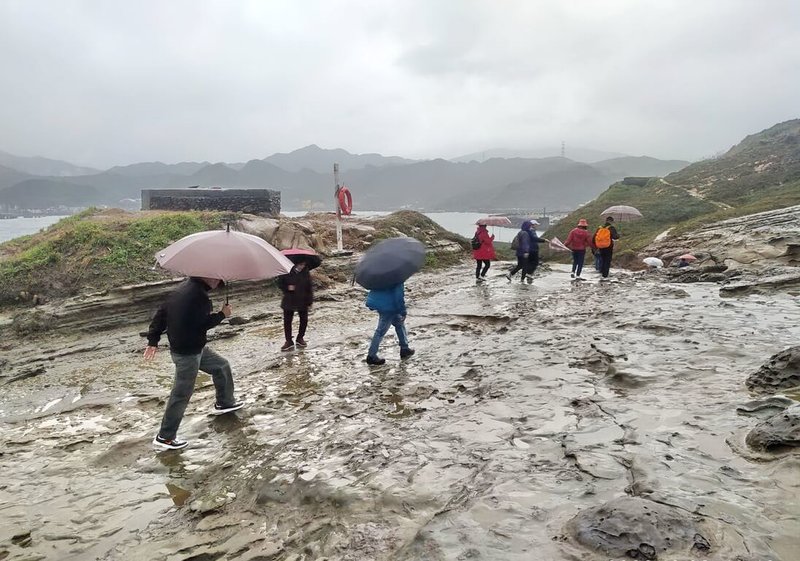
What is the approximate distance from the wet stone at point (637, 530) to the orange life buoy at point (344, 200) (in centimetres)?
1579

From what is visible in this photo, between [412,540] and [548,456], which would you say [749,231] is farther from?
[412,540]

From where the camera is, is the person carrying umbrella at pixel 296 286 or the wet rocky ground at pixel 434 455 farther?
the person carrying umbrella at pixel 296 286

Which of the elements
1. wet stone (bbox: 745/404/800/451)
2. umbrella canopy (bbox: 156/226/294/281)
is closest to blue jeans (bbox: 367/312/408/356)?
umbrella canopy (bbox: 156/226/294/281)

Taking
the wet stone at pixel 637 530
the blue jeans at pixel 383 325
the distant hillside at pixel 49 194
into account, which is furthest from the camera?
the distant hillside at pixel 49 194

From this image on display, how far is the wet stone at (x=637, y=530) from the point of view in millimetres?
2811

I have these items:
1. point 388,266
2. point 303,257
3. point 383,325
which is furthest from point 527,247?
point 388,266

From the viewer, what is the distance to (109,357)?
10008mm

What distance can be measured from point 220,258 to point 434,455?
2935 millimetres

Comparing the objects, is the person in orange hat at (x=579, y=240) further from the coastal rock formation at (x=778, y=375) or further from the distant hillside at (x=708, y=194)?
the distant hillside at (x=708, y=194)

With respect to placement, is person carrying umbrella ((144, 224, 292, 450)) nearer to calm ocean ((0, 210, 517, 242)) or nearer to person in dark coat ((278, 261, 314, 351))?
person in dark coat ((278, 261, 314, 351))

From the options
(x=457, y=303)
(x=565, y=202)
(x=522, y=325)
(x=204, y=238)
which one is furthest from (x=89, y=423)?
(x=565, y=202)

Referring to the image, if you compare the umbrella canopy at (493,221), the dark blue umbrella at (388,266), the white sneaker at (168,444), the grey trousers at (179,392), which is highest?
the umbrella canopy at (493,221)

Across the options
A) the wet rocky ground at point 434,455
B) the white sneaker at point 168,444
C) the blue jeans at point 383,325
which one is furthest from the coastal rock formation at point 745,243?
the white sneaker at point 168,444

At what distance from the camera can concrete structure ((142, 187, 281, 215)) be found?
20.3m
